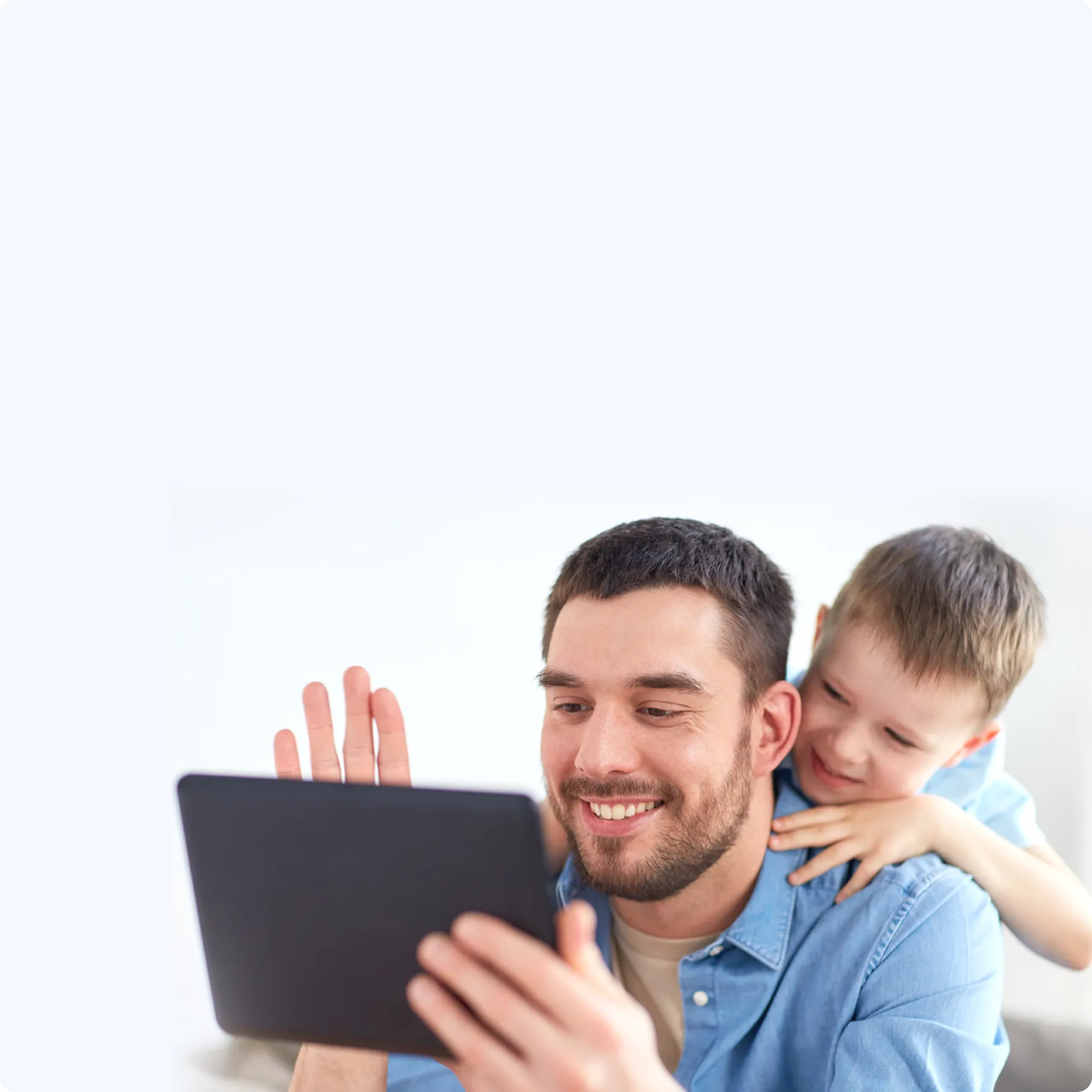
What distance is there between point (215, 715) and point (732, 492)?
1.54 metres

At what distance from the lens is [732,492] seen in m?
2.99

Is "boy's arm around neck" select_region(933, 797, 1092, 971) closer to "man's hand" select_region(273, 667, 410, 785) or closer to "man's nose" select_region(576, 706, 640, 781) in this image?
"man's nose" select_region(576, 706, 640, 781)

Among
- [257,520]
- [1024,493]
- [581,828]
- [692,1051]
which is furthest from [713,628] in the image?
[257,520]

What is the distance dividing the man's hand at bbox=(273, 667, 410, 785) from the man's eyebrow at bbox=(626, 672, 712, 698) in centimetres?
29

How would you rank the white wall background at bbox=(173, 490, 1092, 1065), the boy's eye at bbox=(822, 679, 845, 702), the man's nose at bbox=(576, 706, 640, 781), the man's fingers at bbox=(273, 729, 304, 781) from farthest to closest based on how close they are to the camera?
the white wall background at bbox=(173, 490, 1092, 1065) < the boy's eye at bbox=(822, 679, 845, 702) < the man's nose at bbox=(576, 706, 640, 781) < the man's fingers at bbox=(273, 729, 304, 781)

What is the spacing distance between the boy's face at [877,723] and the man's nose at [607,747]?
327mm

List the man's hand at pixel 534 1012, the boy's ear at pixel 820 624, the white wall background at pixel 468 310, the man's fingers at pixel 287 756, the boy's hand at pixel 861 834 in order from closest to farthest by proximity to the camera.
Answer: the man's hand at pixel 534 1012 < the man's fingers at pixel 287 756 < the boy's hand at pixel 861 834 < the boy's ear at pixel 820 624 < the white wall background at pixel 468 310

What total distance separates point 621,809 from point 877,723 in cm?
38

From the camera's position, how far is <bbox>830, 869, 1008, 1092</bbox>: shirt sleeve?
125 centimetres

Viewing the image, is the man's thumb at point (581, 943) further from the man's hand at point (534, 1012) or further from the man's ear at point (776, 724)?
the man's ear at point (776, 724)

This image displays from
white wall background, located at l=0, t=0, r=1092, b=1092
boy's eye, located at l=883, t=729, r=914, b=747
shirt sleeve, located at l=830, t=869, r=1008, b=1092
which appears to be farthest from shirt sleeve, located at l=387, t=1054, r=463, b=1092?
white wall background, located at l=0, t=0, r=1092, b=1092

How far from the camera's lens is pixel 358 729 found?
124 cm

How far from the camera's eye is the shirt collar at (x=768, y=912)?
1.43 meters

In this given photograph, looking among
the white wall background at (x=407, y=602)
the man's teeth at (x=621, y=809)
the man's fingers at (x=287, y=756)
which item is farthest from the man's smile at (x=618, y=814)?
the white wall background at (x=407, y=602)
